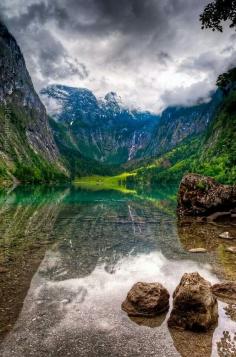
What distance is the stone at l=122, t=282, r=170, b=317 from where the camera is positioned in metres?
17.4

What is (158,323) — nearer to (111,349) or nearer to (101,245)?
(111,349)

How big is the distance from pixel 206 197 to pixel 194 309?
4143 cm

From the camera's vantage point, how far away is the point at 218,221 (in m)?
50.8

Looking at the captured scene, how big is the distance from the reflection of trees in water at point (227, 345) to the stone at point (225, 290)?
4503mm

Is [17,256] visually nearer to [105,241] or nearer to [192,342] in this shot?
[105,241]

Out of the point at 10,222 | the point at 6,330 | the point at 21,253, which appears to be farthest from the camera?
the point at 10,222

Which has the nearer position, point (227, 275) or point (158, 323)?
point (158, 323)

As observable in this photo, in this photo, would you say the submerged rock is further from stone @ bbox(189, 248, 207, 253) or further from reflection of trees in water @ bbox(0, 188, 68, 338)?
stone @ bbox(189, 248, 207, 253)

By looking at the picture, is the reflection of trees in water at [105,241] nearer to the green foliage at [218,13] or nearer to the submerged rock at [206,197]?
the submerged rock at [206,197]

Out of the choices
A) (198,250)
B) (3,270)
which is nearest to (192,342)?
(3,270)

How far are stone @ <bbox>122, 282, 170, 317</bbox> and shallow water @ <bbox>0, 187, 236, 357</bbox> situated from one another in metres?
0.57

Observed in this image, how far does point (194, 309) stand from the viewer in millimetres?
16078

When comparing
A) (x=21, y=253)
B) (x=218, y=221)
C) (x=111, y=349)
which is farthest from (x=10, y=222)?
(x=111, y=349)

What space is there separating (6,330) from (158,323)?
287 inches
